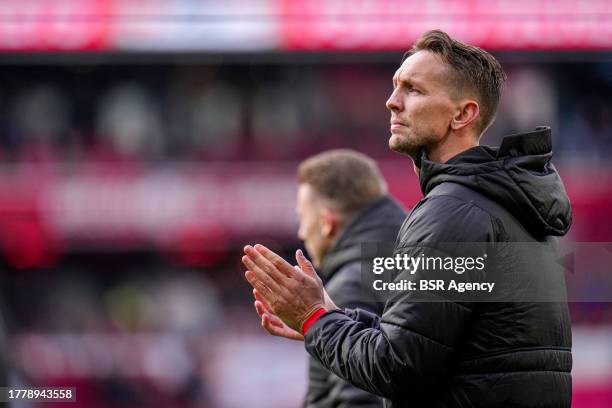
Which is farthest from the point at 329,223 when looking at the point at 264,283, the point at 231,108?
the point at 231,108

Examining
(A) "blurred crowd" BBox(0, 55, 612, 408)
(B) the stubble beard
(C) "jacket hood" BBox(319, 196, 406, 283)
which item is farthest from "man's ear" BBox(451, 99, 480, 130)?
(A) "blurred crowd" BBox(0, 55, 612, 408)

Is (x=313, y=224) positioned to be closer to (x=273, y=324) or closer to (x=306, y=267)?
(x=273, y=324)

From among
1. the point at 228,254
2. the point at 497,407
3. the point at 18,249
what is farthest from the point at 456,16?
the point at 497,407

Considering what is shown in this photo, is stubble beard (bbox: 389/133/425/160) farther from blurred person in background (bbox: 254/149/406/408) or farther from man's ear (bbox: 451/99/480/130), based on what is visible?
blurred person in background (bbox: 254/149/406/408)

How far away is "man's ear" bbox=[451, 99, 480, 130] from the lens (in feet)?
10.7

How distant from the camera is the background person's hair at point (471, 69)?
326cm

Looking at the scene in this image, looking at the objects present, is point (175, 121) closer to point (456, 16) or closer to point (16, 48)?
point (16, 48)

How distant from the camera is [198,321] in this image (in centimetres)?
1644

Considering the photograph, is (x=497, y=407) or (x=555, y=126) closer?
(x=497, y=407)

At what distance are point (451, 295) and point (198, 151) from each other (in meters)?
14.9

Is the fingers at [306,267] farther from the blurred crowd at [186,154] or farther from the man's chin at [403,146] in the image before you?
the blurred crowd at [186,154]

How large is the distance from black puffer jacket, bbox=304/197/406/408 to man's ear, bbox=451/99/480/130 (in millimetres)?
1163

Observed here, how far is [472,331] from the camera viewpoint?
298 cm

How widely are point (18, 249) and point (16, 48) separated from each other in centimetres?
292
